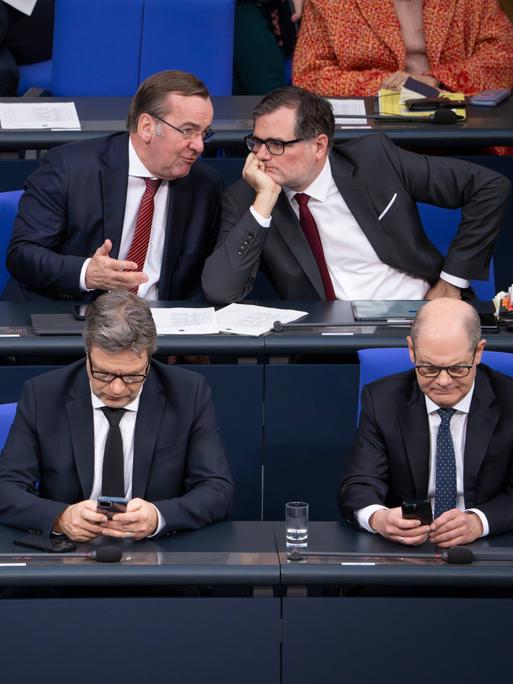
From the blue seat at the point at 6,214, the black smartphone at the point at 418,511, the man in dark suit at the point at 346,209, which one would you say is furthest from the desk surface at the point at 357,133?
the black smartphone at the point at 418,511

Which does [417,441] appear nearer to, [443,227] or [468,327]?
[468,327]

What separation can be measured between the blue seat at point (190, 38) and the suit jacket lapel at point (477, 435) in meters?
2.92

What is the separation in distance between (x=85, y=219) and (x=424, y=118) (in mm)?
1504

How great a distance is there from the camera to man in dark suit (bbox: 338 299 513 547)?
2.98 meters

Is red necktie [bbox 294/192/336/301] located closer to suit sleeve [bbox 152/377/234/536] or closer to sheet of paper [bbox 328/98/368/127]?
sheet of paper [bbox 328/98/368/127]

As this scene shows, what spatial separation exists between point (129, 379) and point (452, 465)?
78cm

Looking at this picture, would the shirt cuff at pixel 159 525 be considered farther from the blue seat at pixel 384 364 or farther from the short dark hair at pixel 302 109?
the short dark hair at pixel 302 109

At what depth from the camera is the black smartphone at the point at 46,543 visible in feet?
8.59

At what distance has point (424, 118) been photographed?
4953 mm

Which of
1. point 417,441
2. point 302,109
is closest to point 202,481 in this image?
point 417,441

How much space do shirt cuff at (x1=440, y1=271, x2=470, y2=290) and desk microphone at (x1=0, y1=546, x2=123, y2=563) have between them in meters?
1.91

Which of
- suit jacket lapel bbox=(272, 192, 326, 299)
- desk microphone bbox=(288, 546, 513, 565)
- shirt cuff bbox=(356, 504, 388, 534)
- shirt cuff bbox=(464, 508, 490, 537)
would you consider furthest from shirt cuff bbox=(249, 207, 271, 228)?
desk microphone bbox=(288, 546, 513, 565)

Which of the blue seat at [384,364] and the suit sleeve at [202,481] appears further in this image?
the blue seat at [384,364]

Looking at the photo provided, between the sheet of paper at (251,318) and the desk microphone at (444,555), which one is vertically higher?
the sheet of paper at (251,318)
